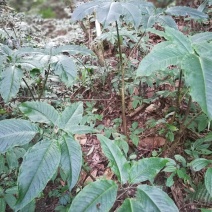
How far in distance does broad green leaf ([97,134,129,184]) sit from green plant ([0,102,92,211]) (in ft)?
0.32

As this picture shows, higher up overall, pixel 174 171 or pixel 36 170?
pixel 36 170

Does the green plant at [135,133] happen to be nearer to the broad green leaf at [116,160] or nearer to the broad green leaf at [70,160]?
the broad green leaf at [116,160]

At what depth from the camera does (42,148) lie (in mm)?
917

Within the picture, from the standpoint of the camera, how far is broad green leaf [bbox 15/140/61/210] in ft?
2.71

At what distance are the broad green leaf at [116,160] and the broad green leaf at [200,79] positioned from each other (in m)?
0.35

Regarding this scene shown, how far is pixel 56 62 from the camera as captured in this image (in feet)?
4.40

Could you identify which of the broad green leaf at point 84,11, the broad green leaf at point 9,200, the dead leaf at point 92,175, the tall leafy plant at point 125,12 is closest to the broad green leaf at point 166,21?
the tall leafy plant at point 125,12

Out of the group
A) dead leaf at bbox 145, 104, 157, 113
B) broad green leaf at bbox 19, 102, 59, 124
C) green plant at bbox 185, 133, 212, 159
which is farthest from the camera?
dead leaf at bbox 145, 104, 157, 113

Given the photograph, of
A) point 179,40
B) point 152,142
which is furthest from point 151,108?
point 179,40

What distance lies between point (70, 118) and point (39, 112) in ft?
0.41

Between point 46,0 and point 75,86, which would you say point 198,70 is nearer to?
point 75,86

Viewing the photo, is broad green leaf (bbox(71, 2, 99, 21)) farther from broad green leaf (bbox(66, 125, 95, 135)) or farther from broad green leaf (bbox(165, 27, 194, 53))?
broad green leaf (bbox(66, 125, 95, 135))

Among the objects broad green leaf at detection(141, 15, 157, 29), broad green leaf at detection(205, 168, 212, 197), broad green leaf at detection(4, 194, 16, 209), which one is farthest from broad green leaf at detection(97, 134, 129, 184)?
broad green leaf at detection(141, 15, 157, 29)

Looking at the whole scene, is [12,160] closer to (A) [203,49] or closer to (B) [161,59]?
Answer: (B) [161,59]
